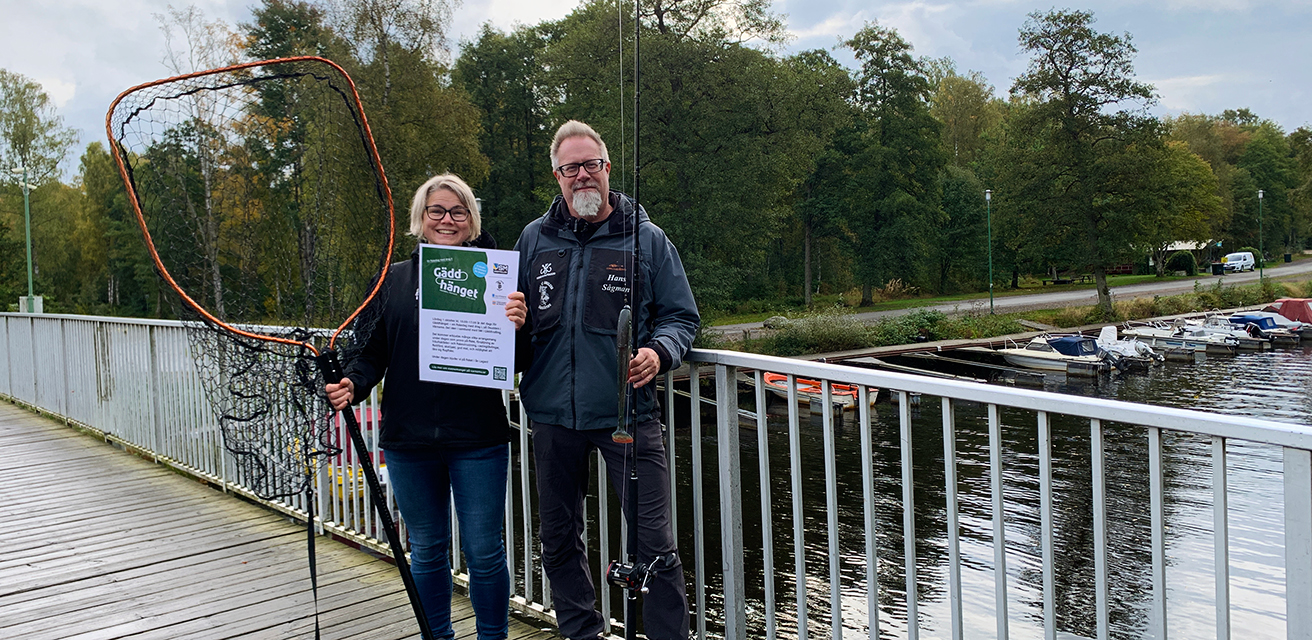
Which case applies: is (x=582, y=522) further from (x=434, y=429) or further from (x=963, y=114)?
(x=963, y=114)

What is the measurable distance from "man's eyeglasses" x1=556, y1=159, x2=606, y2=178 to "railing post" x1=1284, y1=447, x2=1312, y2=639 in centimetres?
162

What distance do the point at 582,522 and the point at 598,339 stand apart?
2.00 feet

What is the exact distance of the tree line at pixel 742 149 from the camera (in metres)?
24.6

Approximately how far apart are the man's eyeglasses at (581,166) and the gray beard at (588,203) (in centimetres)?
6

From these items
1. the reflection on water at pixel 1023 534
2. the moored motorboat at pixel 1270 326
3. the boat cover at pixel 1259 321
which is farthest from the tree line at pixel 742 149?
the reflection on water at pixel 1023 534

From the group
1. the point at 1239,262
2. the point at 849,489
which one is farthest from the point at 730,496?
the point at 1239,262

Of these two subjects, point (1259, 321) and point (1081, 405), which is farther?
point (1259, 321)

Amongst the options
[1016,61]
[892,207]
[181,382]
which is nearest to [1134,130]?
[1016,61]

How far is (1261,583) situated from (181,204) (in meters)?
12.0

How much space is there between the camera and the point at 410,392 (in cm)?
244

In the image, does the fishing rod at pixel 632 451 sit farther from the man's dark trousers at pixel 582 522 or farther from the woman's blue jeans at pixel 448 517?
the woman's blue jeans at pixel 448 517

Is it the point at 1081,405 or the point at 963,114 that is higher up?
the point at 963,114

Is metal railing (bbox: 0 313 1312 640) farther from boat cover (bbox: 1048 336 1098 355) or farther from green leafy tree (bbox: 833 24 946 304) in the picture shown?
green leafy tree (bbox: 833 24 946 304)

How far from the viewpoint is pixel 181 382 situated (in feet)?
17.2
